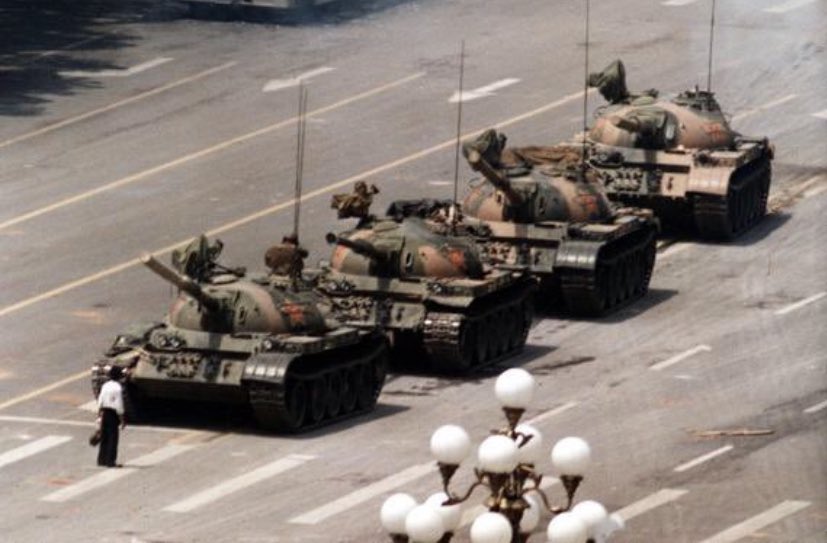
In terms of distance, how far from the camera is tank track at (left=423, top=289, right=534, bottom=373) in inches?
2264

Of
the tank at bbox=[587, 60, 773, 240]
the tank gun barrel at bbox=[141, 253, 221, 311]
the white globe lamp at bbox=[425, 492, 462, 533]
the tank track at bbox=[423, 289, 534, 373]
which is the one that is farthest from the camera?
the tank at bbox=[587, 60, 773, 240]

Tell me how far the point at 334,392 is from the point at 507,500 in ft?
70.3

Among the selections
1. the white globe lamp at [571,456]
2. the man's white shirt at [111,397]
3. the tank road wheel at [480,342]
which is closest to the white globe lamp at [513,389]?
the white globe lamp at [571,456]

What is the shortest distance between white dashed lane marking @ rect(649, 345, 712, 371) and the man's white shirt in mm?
11727

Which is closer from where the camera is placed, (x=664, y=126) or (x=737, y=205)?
(x=737, y=205)

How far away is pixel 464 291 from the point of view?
58.1 meters

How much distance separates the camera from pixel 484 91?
8356cm

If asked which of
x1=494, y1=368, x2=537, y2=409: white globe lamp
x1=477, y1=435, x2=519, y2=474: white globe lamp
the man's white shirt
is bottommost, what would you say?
the man's white shirt

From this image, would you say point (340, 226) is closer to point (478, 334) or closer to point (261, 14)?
point (478, 334)

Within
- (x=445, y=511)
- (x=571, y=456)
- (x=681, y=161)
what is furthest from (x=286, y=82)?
(x=445, y=511)

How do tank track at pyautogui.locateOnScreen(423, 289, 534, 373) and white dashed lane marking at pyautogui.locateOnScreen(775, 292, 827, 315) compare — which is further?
white dashed lane marking at pyautogui.locateOnScreen(775, 292, 827, 315)

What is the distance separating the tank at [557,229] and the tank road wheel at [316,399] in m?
8.07

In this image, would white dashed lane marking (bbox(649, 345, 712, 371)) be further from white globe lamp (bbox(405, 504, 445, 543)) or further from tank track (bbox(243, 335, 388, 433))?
white globe lamp (bbox(405, 504, 445, 543))

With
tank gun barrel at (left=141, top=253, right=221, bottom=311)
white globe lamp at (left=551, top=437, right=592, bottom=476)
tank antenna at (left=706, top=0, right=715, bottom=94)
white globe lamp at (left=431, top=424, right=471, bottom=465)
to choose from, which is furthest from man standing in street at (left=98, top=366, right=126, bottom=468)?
tank antenna at (left=706, top=0, right=715, bottom=94)
